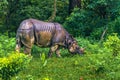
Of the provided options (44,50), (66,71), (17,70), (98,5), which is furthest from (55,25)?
(17,70)

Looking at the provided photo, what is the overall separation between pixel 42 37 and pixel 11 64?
689 cm

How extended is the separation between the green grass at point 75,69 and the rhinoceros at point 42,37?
858 millimetres

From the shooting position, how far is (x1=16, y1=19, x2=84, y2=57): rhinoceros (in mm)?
16266

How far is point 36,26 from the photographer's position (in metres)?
16.5

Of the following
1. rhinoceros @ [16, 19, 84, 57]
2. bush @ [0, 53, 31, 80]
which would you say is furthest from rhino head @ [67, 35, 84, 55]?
bush @ [0, 53, 31, 80]

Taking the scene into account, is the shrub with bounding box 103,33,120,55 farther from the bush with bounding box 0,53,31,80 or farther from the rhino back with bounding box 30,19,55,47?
the bush with bounding box 0,53,31,80

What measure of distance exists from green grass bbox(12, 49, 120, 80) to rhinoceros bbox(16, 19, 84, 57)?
2.81 ft

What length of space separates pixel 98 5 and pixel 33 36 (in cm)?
656

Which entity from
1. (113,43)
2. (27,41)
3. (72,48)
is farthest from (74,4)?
(113,43)

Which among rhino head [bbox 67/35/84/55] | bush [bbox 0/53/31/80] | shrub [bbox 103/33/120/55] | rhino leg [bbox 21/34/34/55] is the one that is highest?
bush [bbox 0/53/31/80]

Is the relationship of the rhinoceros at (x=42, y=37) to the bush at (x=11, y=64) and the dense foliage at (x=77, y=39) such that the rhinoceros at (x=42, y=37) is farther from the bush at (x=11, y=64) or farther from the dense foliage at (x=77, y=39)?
the bush at (x=11, y=64)

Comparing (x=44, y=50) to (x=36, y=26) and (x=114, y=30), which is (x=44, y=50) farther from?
(x=114, y=30)

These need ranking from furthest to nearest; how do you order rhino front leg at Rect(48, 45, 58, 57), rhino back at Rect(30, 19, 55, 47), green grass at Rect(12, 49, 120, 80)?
rhino front leg at Rect(48, 45, 58, 57) < rhino back at Rect(30, 19, 55, 47) < green grass at Rect(12, 49, 120, 80)

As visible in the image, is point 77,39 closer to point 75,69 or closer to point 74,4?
point 74,4
